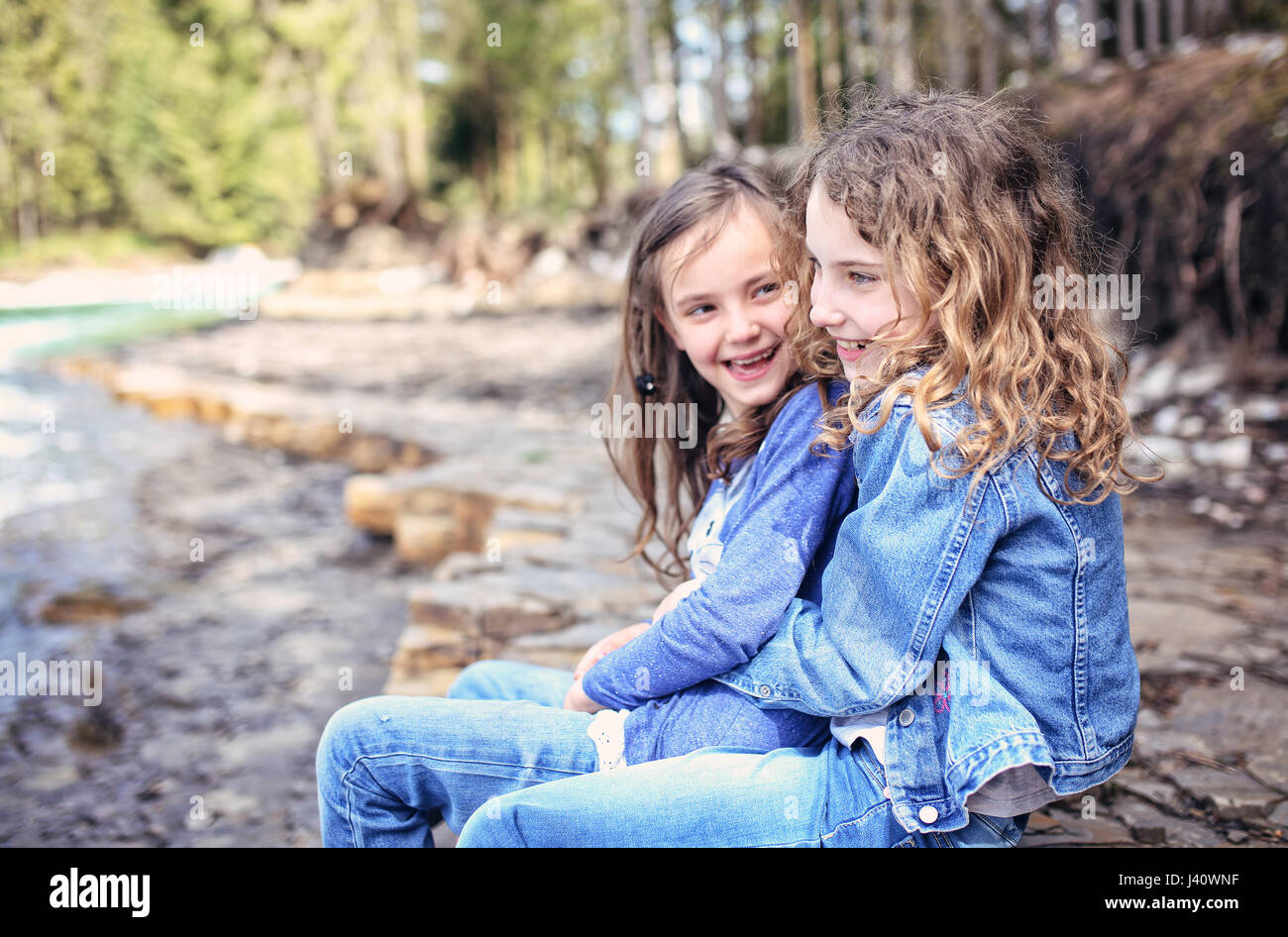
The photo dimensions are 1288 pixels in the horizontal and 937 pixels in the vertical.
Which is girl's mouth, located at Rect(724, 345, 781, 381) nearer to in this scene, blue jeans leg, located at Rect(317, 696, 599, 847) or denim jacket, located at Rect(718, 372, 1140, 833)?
denim jacket, located at Rect(718, 372, 1140, 833)

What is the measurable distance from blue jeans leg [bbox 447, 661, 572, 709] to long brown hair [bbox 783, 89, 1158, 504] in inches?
26.1

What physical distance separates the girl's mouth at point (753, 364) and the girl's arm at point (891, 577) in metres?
0.39

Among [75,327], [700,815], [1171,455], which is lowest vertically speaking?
[700,815]

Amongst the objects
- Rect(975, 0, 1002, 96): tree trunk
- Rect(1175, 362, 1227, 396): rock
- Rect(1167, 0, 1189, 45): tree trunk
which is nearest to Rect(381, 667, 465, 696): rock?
Rect(1175, 362, 1227, 396): rock

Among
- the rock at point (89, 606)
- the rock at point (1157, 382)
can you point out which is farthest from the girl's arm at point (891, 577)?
the rock at point (1157, 382)

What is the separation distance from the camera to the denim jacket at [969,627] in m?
1.09

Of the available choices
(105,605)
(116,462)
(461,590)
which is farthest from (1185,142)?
(116,462)

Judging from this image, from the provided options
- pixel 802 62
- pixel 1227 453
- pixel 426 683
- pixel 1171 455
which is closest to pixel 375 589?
pixel 426 683

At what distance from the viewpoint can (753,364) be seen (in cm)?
156

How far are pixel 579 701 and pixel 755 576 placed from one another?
0.37 metres

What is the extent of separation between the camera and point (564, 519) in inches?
149

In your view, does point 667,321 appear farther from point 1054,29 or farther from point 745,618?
point 1054,29

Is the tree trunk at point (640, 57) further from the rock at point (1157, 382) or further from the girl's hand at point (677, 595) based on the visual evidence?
the girl's hand at point (677, 595)
